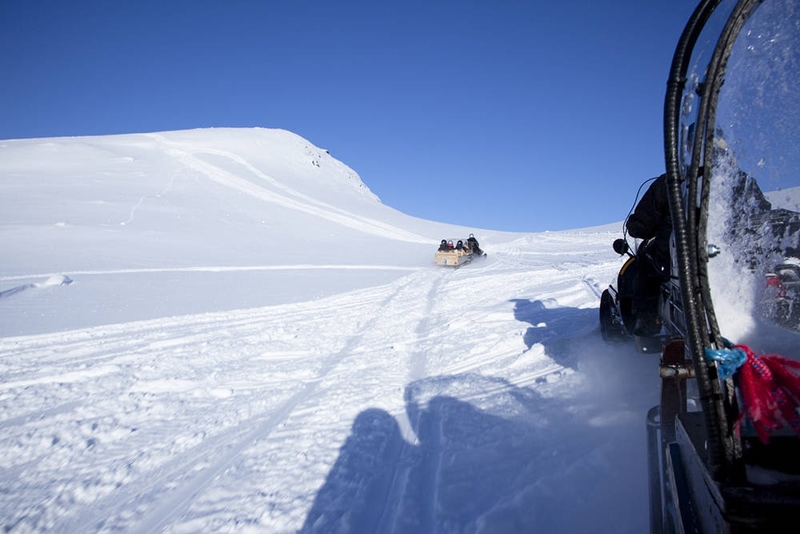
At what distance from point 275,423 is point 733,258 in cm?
353

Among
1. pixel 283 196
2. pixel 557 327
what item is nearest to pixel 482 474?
pixel 557 327

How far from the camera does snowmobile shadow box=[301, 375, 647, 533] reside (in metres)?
2.56

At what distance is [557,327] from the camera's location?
677cm

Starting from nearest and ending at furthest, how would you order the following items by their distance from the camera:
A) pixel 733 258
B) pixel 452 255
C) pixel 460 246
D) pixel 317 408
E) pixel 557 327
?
1. pixel 733 258
2. pixel 317 408
3. pixel 557 327
4. pixel 452 255
5. pixel 460 246

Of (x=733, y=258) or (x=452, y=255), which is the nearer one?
(x=733, y=258)

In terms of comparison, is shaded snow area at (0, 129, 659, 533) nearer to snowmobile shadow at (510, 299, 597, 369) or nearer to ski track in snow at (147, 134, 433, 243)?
snowmobile shadow at (510, 299, 597, 369)

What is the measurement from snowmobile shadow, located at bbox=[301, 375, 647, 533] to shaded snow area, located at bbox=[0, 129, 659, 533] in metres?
0.01

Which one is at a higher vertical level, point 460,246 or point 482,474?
point 460,246

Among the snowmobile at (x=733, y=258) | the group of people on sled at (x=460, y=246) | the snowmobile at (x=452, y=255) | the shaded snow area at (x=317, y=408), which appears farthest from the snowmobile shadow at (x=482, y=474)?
the group of people on sled at (x=460, y=246)

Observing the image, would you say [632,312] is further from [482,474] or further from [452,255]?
[452,255]

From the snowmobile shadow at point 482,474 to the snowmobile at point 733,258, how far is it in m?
0.59

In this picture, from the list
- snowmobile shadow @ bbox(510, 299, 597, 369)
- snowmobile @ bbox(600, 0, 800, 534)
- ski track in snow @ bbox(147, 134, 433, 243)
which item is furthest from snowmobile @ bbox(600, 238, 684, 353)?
ski track in snow @ bbox(147, 134, 433, 243)

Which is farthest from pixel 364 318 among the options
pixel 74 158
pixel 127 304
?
pixel 74 158

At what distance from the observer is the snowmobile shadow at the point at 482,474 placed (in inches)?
101
